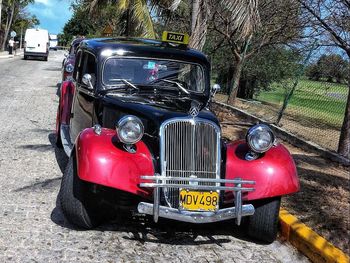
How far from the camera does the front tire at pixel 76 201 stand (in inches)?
180

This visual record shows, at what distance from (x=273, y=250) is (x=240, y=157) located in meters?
0.96

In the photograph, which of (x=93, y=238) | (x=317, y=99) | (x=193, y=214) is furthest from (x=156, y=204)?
(x=317, y=99)

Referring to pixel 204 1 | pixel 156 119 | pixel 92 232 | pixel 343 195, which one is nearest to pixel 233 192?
pixel 156 119

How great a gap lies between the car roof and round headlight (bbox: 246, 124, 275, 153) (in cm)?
176

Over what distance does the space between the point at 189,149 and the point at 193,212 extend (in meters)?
0.59

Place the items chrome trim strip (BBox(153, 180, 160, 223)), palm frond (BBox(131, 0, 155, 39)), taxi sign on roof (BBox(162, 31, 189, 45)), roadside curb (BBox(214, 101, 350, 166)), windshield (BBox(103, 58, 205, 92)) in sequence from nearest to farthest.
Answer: chrome trim strip (BBox(153, 180, 160, 223)) → windshield (BBox(103, 58, 205, 92)) → taxi sign on roof (BBox(162, 31, 189, 45)) → roadside curb (BBox(214, 101, 350, 166)) → palm frond (BBox(131, 0, 155, 39))

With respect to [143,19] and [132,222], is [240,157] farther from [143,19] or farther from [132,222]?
[143,19]

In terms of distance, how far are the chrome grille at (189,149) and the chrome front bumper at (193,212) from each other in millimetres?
181

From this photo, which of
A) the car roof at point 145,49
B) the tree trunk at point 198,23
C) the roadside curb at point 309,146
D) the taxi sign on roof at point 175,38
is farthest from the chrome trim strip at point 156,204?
the tree trunk at point 198,23

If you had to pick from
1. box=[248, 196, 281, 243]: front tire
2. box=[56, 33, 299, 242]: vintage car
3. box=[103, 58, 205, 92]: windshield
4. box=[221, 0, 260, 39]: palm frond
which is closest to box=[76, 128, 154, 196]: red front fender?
box=[56, 33, 299, 242]: vintage car

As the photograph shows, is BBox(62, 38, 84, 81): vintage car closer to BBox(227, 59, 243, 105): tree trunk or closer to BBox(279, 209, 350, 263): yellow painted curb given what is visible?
BBox(279, 209, 350, 263): yellow painted curb

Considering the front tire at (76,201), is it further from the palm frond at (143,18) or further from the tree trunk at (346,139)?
the palm frond at (143,18)

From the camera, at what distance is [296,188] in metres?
4.61

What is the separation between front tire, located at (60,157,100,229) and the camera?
4.58 m
